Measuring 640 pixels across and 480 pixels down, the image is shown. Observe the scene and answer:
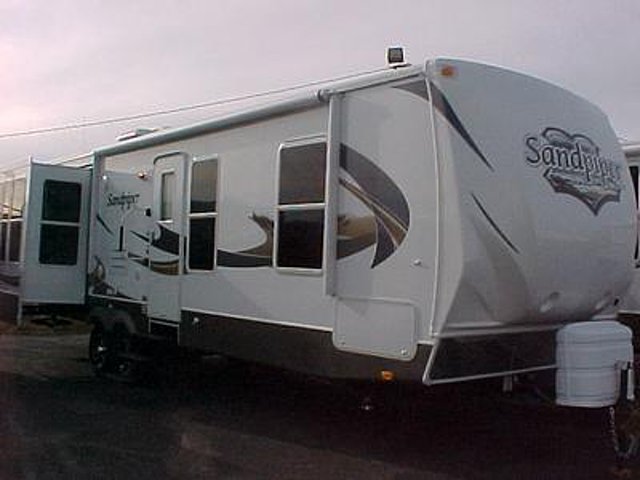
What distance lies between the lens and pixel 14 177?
1308cm

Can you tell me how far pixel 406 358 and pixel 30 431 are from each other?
389cm

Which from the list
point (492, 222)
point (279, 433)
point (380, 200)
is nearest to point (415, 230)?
point (380, 200)

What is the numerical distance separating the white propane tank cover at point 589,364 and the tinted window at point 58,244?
705cm

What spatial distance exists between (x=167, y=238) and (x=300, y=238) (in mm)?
2608

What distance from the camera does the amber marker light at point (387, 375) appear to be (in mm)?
6898

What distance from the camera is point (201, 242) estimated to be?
9328 millimetres

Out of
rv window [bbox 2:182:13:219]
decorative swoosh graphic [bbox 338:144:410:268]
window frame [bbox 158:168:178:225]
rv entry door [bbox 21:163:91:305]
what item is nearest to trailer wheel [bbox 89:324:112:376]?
rv entry door [bbox 21:163:91:305]

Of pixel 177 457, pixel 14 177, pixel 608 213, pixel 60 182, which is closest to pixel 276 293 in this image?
pixel 177 457

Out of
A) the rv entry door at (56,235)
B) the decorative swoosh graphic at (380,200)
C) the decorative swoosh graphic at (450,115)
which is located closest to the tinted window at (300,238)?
the decorative swoosh graphic at (380,200)

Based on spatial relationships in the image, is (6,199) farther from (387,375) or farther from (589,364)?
Result: (589,364)

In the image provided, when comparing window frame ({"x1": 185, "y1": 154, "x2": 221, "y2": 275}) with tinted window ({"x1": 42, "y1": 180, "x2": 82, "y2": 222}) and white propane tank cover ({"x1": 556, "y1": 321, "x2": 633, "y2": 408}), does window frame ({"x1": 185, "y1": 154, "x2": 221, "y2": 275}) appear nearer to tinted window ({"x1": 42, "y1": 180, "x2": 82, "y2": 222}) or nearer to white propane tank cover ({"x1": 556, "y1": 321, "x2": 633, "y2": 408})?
tinted window ({"x1": 42, "y1": 180, "x2": 82, "y2": 222})

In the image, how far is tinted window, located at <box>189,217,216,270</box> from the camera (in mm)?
9156

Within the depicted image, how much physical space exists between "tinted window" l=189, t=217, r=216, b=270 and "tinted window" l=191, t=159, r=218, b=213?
126 millimetres

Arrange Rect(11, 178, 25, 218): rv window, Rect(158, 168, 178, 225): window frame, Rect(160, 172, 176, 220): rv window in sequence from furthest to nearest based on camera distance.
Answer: Rect(11, 178, 25, 218): rv window
Rect(160, 172, 176, 220): rv window
Rect(158, 168, 178, 225): window frame
